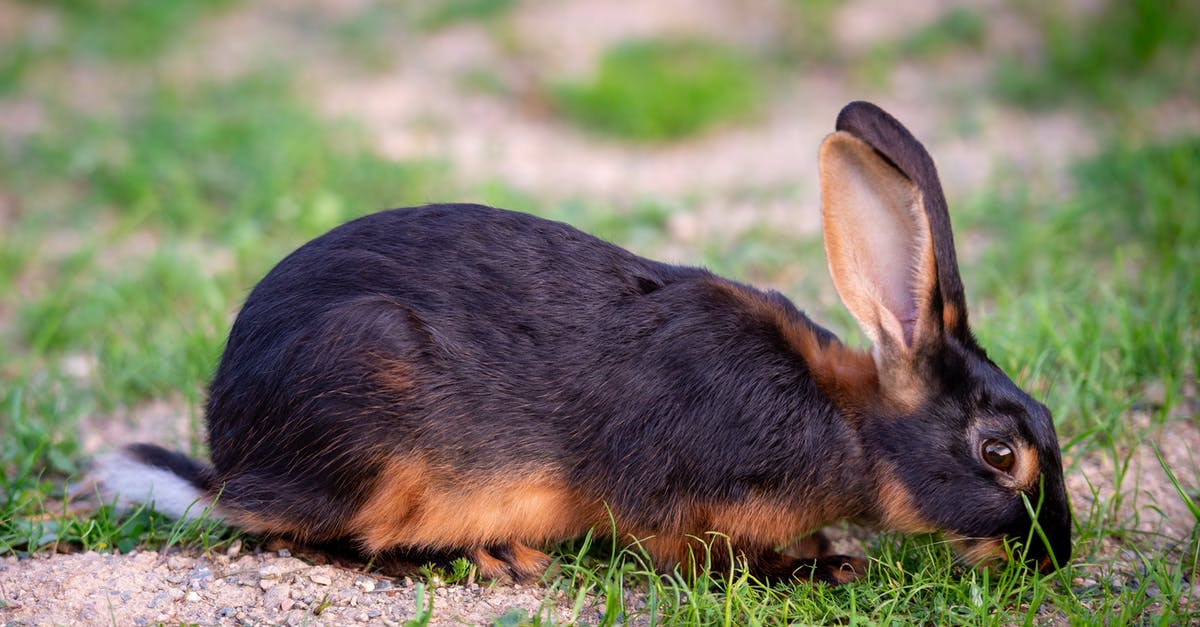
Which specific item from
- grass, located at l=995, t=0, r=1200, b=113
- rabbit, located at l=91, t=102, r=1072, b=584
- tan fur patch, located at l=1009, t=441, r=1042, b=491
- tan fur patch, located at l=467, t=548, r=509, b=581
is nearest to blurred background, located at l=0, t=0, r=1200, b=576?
grass, located at l=995, t=0, r=1200, b=113

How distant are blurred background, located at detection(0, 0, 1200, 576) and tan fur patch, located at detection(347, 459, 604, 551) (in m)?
1.23

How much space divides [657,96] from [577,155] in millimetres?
747

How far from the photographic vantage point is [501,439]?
11.0ft

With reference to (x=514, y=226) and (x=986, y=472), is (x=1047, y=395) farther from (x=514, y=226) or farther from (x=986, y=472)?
(x=514, y=226)

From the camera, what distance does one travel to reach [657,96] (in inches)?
320

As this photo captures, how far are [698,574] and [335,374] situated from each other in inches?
46.6

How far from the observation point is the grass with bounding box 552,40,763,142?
805 cm

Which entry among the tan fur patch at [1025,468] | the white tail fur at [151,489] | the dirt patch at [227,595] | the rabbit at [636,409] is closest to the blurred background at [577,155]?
the white tail fur at [151,489]

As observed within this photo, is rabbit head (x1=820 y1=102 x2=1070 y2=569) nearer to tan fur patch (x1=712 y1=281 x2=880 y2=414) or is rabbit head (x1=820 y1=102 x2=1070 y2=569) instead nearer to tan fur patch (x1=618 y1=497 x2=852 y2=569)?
tan fur patch (x1=712 y1=281 x2=880 y2=414)

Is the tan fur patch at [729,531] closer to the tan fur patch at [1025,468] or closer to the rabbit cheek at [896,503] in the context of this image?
the rabbit cheek at [896,503]

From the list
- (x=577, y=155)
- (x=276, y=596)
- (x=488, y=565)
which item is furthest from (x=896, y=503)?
(x=577, y=155)

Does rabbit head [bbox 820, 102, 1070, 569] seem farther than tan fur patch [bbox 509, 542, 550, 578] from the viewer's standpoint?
No

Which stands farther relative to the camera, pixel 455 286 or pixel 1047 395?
pixel 1047 395

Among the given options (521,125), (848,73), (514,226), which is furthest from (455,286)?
(848,73)
